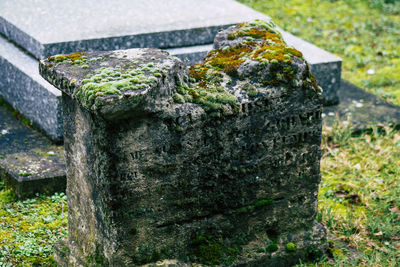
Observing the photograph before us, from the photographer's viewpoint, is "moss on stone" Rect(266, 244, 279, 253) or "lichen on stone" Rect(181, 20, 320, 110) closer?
"lichen on stone" Rect(181, 20, 320, 110)

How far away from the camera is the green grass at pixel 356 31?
752 cm

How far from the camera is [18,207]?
15.1ft

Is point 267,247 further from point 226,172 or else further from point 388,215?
point 388,215

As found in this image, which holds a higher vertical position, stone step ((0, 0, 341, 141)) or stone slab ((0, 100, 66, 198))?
stone step ((0, 0, 341, 141))

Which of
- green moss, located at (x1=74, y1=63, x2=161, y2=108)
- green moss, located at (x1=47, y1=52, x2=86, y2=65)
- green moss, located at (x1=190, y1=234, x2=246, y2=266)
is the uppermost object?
green moss, located at (x1=47, y1=52, x2=86, y2=65)

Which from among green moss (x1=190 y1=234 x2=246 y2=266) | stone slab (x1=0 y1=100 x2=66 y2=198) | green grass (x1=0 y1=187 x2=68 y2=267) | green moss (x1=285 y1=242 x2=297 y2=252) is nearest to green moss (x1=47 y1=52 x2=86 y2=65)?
green moss (x1=190 y1=234 x2=246 y2=266)

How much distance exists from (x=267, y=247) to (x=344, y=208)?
1.26 m

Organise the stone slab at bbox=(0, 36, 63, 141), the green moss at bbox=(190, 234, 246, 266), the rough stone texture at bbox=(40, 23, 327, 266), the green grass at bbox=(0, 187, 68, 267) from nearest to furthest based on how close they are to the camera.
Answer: the rough stone texture at bbox=(40, 23, 327, 266), the green moss at bbox=(190, 234, 246, 266), the green grass at bbox=(0, 187, 68, 267), the stone slab at bbox=(0, 36, 63, 141)

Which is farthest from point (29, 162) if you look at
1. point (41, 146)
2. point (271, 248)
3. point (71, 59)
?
point (271, 248)

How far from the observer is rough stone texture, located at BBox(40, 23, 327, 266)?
319 cm

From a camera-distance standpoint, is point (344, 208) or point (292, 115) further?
point (344, 208)

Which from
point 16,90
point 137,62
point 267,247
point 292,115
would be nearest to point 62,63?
point 137,62

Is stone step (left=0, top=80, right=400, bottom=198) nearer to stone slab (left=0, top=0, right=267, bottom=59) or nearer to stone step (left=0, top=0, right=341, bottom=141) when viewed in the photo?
stone step (left=0, top=0, right=341, bottom=141)

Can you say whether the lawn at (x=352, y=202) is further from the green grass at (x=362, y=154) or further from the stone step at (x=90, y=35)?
the stone step at (x=90, y=35)
